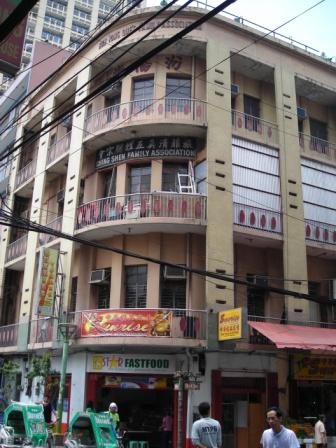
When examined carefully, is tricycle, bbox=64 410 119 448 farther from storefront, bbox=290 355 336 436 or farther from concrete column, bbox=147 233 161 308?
storefront, bbox=290 355 336 436

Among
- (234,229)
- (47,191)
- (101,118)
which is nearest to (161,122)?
(101,118)

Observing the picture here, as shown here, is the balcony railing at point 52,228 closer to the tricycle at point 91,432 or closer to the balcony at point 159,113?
the balcony at point 159,113

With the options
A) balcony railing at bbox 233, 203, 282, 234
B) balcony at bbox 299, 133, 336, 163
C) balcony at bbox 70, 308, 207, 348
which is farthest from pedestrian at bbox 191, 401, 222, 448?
balcony at bbox 299, 133, 336, 163

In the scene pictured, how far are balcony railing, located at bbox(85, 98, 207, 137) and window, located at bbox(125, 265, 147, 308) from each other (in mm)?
5501

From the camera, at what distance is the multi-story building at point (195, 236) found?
1884cm

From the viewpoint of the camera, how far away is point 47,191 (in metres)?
27.1

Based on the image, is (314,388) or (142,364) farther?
(314,388)

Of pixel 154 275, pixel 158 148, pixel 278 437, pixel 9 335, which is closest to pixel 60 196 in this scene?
pixel 158 148

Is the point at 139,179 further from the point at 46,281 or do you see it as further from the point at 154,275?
the point at 46,281

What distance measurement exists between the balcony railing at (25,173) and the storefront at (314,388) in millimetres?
15708

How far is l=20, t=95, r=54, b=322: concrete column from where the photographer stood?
24609mm

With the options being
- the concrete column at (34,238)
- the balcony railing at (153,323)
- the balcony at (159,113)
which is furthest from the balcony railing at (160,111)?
the balcony railing at (153,323)

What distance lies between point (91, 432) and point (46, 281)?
822 centimetres

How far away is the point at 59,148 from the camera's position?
80.9ft
